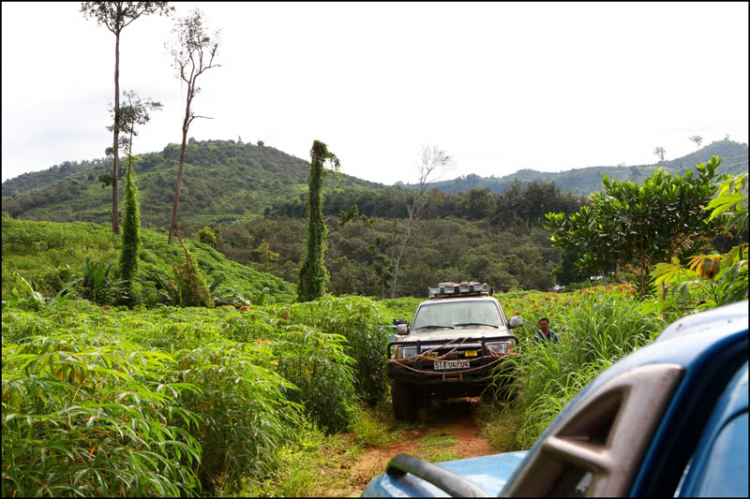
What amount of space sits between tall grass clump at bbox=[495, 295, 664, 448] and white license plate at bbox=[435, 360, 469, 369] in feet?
2.89

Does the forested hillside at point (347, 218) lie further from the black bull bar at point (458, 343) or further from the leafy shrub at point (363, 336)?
the black bull bar at point (458, 343)

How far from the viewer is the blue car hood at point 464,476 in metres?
1.75

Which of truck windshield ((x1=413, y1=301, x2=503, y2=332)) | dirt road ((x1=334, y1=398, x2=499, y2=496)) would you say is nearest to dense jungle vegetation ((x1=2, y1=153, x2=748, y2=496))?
dirt road ((x1=334, y1=398, x2=499, y2=496))

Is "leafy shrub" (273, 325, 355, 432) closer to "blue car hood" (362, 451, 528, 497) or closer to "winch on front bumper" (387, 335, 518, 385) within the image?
"winch on front bumper" (387, 335, 518, 385)

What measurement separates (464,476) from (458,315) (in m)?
7.13

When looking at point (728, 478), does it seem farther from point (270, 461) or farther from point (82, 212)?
point (82, 212)

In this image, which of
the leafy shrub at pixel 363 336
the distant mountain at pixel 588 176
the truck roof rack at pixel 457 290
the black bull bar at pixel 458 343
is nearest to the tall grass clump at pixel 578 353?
the black bull bar at pixel 458 343

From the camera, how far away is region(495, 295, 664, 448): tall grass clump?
17.9ft

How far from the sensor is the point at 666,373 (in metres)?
1.01

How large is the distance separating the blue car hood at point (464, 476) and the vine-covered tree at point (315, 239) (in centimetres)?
2084

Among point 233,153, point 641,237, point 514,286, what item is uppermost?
point 233,153

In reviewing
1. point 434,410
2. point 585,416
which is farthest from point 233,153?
point 585,416

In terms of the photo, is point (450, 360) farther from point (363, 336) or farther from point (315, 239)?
point (315, 239)

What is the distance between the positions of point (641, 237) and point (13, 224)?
28697mm
